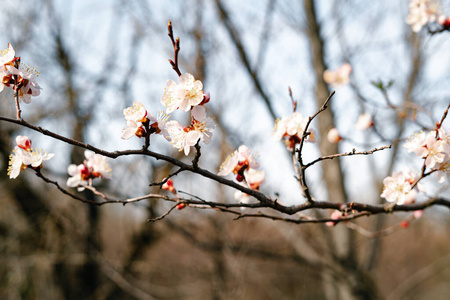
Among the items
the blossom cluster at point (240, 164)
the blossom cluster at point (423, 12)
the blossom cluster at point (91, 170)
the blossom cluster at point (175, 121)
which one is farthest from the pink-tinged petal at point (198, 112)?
the blossom cluster at point (423, 12)

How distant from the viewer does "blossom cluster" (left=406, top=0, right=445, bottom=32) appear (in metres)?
2.01

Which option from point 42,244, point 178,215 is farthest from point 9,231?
point 178,215

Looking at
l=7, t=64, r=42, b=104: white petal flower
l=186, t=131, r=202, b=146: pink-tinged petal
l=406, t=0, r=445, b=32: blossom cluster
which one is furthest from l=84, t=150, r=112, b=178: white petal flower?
l=406, t=0, r=445, b=32: blossom cluster

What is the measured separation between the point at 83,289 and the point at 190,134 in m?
5.64

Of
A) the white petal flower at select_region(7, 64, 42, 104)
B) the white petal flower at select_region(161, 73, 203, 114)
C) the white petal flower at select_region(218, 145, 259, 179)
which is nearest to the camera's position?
the white petal flower at select_region(161, 73, 203, 114)

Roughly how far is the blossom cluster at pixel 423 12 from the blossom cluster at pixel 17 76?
1999 mm

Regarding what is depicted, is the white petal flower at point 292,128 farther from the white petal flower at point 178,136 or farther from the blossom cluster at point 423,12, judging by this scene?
the blossom cluster at point 423,12

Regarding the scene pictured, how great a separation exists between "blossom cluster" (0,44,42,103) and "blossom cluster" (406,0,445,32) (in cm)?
200

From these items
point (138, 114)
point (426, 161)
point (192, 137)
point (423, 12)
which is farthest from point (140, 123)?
point (423, 12)

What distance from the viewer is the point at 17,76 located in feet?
3.63

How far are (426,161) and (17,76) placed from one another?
1.34 metres

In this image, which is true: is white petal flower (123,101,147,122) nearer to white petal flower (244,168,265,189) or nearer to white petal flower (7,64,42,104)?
white petal flower (7,64,42,104)

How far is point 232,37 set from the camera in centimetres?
299

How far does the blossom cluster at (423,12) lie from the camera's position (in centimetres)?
201
